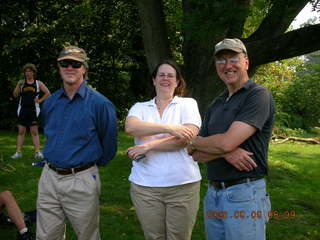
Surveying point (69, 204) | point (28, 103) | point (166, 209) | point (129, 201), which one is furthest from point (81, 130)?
point (28, 103)

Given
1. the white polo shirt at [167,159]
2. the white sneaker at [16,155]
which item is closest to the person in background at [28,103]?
the white sneaker at [16,155]

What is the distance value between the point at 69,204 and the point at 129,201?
275 centimetres

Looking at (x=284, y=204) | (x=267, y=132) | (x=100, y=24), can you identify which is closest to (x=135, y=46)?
(x=100, y=24)

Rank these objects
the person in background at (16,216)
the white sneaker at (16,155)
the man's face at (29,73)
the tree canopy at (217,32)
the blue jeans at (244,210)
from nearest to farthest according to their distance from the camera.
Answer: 1. the blue jeans at (244,210)
2. the tree canopy at (217,32)
3. the person in background at (16,216)
4. the man's face at (29,73)
5. the white sneaker at (16,155)

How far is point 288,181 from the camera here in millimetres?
7777

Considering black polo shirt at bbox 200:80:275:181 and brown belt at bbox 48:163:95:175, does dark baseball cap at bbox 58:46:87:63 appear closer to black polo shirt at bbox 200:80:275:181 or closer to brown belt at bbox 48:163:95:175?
brown belt at bbox 48:163:95:175

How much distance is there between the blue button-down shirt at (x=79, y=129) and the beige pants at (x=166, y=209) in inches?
18.9

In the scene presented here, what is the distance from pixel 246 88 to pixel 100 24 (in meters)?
11.2

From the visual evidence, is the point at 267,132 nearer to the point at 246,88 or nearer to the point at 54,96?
the point at 246,88

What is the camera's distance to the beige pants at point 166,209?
10.7ft

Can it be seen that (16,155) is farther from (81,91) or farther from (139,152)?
(139,152)

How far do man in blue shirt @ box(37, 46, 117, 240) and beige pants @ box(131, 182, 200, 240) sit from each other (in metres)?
0.43

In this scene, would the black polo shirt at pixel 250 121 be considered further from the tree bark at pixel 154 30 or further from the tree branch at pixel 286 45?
the tree bark at pixel 154 30

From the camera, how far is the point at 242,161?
8.67 feet
